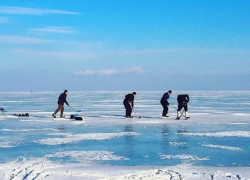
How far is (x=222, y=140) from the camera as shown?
1003 cm

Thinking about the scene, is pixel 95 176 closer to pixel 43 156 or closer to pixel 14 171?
pixel 14 171

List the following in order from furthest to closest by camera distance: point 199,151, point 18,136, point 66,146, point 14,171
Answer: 1. point 18,136
2. point 66,146
3. point 199,151
4. point 14,171

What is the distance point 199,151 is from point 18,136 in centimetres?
561

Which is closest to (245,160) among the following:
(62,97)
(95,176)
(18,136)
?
(95,176)

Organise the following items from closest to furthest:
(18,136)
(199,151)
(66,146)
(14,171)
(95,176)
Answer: (95,176), (14,171), (199,151), (66,146), (18,136)

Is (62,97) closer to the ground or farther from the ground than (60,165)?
farther from the ground

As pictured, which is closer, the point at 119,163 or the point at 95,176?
the point at 95,176

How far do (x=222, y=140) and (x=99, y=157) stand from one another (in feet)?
13.1

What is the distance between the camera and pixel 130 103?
Result: 1723 cm

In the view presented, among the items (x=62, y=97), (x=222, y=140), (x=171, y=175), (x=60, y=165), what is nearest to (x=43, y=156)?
(x=60, y=165)

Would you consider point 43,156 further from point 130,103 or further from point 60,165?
point 130,103

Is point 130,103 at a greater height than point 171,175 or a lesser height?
greater

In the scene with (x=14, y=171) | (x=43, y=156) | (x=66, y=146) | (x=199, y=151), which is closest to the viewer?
(x=14, y=171)

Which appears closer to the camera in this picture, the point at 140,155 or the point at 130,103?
the point at 140,155
